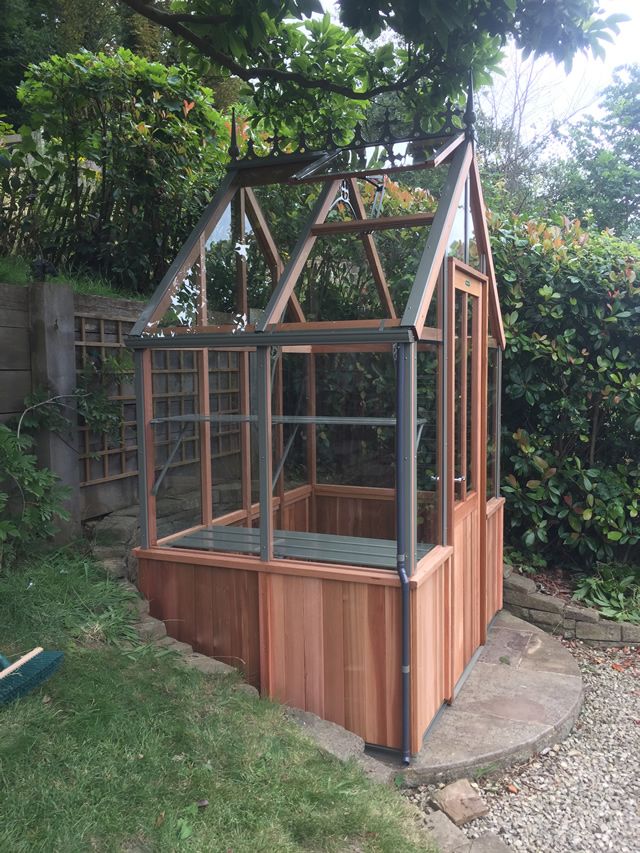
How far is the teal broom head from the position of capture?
264 cm

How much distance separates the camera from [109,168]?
220 inches

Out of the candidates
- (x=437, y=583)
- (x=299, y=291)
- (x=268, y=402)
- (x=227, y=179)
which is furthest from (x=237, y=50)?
(x=437, y=583)

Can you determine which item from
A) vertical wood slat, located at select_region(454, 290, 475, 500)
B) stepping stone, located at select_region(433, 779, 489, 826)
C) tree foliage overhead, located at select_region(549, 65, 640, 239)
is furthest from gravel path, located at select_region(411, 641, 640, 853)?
tree foliage overhead, located at select_region(549, 65, 640, 239)

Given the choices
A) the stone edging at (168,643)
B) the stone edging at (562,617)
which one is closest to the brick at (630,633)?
the stone edging at (562,617)

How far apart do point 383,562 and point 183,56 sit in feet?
11.9

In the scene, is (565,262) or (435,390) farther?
(565,262)

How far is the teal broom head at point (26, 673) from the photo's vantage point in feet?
8.67

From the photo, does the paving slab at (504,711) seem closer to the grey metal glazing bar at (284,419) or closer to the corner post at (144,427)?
the grey metal glazing bar at (284,419)

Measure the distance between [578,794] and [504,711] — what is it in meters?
0.56

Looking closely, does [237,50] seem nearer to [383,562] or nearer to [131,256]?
[131,256]

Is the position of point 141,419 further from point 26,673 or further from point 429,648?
point 429,648

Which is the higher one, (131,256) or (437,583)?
(131,256)

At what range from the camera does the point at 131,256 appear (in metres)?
5.59

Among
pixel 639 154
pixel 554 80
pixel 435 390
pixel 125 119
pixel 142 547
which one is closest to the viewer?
pixel 435 390
